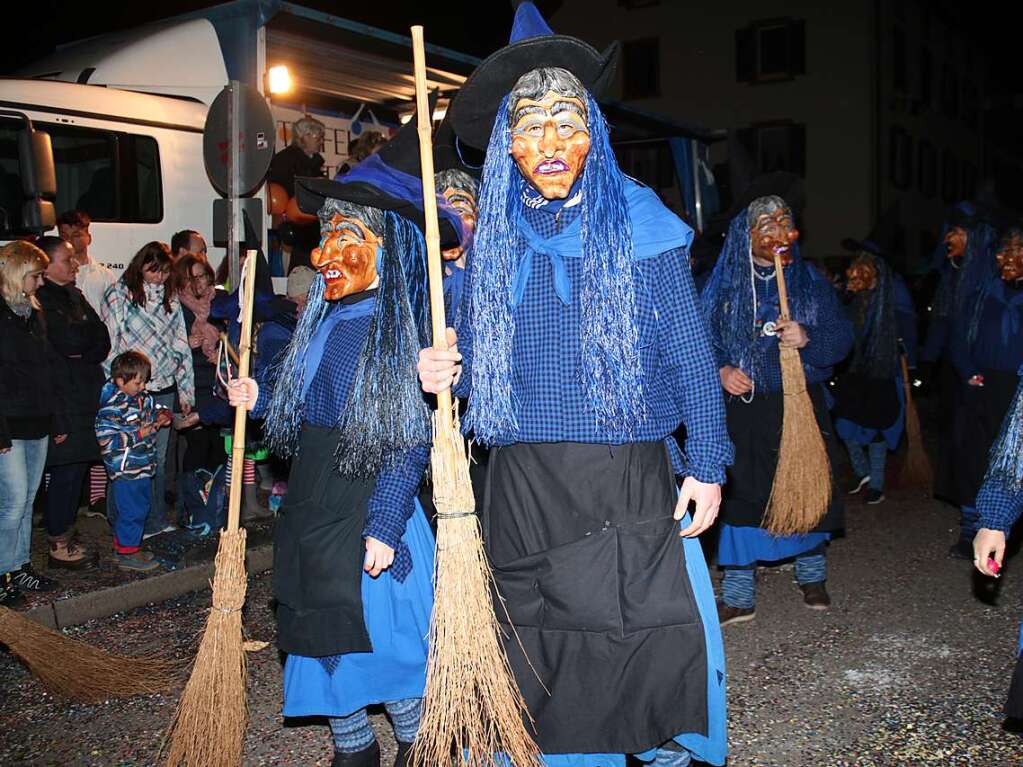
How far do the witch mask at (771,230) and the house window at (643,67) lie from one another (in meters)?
25.1

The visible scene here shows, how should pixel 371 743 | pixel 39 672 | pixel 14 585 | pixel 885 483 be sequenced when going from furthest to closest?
pixel 885 483 → pixel 14 585 → pixel 39 672 → pixel 371 743

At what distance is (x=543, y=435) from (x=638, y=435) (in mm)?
272

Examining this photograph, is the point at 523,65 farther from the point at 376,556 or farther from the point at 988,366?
the point at 988,366

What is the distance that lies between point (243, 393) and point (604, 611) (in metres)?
1.57

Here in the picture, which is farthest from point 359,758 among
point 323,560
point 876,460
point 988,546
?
point 876,460

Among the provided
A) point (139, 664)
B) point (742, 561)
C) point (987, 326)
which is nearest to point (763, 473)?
point (742, 561)

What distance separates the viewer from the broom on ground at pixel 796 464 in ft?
16.5

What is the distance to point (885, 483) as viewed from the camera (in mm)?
9203

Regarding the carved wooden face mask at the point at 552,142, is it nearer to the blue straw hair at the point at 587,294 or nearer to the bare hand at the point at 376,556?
the blue straw hair at the point at 587,294

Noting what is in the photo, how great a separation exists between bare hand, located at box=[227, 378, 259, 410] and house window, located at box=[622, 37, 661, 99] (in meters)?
27.3

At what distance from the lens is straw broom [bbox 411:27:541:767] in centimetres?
276

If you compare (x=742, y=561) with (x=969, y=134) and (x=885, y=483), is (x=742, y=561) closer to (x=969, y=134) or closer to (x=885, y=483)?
(x=885, y=483)

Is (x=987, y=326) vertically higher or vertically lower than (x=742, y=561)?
higher

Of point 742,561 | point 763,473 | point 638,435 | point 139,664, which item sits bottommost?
point 139,664
